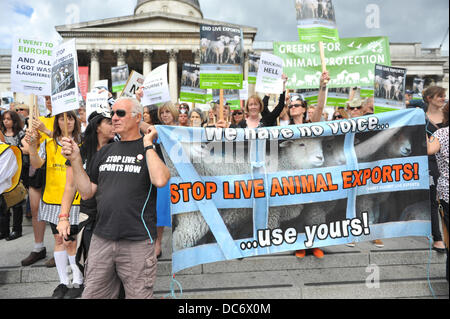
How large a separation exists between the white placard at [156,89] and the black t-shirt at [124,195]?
2.70 meters

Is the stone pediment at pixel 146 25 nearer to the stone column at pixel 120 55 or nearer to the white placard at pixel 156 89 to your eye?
the stone column at pixel 120 55

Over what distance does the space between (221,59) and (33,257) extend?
3.77 metres

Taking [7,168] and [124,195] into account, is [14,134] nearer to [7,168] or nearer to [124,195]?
[7,168]

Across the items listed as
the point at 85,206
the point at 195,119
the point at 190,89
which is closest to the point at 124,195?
the point at 85,206

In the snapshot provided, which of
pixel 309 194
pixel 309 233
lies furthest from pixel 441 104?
pixel 309 233

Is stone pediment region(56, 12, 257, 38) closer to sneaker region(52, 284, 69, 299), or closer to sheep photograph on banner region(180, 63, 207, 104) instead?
sheep photograph on banner region(180, 63, 207, 104)

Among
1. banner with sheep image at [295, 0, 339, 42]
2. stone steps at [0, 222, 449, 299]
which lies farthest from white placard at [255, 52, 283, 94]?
stone steps at [0, 222, 449, 299]

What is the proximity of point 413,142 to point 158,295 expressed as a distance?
11.1ft

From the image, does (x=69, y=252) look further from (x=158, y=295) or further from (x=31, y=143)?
(x=31, y=143)

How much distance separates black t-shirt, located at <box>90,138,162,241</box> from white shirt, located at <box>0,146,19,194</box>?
170cm

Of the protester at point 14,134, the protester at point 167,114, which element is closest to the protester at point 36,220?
the protester at point 14,134

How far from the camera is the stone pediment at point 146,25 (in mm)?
36562

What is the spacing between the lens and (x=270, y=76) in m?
5.49

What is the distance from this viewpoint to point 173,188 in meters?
3.08
